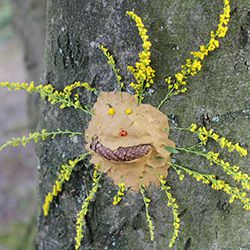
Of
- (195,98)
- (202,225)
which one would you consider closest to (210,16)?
(195,98)

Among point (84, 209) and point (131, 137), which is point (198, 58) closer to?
point (131, 137)

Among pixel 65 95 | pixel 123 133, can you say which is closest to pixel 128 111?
pixel 123 133

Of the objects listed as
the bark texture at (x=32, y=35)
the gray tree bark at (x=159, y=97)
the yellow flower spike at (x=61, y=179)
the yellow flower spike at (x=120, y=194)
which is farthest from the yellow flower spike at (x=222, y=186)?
the bark texture at (x=32, y=35)

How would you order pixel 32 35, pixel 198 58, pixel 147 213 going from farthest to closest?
pixel 32 35 → pixel 147 213 → pixel 198 58

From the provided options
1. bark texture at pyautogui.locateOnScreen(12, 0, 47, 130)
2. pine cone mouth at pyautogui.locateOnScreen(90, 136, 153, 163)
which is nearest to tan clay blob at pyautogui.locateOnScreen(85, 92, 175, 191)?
pine cone mouth at pyautogui.locateOnScreen(90, 136, 153, 163)

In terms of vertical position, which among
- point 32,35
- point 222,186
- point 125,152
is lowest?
point 222,186

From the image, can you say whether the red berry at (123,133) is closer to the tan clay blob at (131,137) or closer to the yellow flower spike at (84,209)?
the tan clay blob at (131,137)

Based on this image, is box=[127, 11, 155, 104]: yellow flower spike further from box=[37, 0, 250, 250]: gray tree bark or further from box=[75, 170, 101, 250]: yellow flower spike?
box=[75, 170, 101, 250]: yellow flower spike
